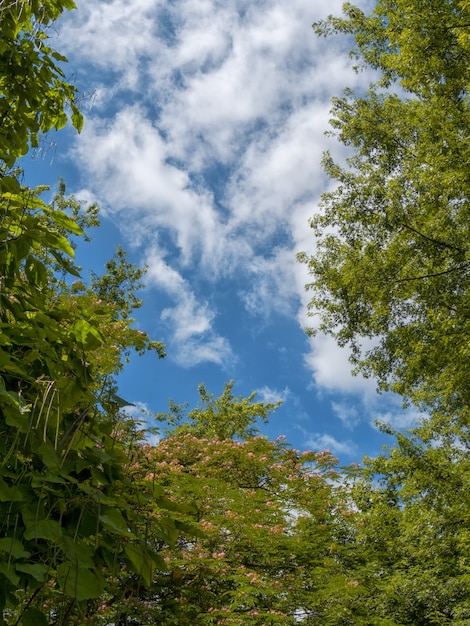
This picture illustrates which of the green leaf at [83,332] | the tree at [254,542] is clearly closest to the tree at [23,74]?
the green leaf at [83,332]

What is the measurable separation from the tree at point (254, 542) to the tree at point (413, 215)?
9.74 feet

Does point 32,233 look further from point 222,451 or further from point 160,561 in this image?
A: point 222,451

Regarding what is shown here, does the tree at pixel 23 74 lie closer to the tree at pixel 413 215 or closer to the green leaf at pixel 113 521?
the green leaf at pixel 113 521

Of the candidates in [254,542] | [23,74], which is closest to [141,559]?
[23,74]

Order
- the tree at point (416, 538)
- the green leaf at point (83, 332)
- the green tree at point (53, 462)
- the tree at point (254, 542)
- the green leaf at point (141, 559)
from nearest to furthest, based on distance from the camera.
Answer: the green tree at point (53, 462)
the green leaf at point (141, 559)
the green leaf at point (83, 332)
the tree at point (254, 542)
the tree at point (416, 538)

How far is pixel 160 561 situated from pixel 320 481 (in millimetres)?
8670

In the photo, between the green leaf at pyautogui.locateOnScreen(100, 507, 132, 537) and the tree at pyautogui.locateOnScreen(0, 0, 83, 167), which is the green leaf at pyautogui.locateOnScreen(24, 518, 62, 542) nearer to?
the green leaf at pyautogui.locateOnScreen(100, 507, 132, 537)

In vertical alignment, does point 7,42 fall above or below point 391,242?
below

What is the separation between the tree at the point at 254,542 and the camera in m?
7.98

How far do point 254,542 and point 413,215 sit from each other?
6.83m

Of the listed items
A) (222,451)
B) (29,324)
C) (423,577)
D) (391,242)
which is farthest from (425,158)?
(29,324)

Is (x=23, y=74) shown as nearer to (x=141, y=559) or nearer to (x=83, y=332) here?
(x=83, y=332)

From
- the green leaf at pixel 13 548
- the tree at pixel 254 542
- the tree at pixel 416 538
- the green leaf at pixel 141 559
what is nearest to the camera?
the green leaf at pixel 13 548

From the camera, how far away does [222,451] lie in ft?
35.2
